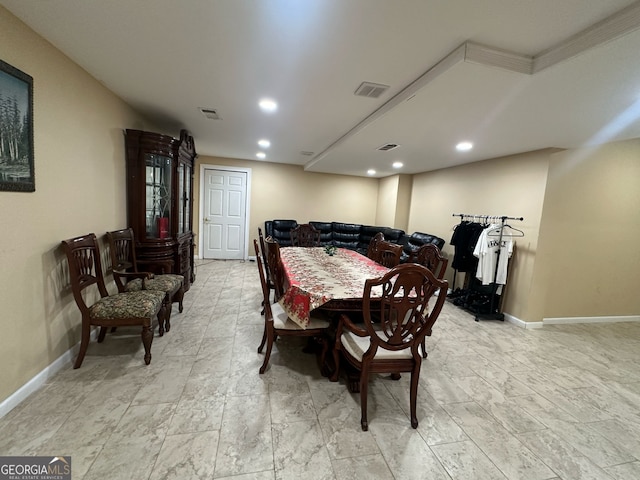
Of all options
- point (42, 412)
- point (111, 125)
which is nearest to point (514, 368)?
point (42, 412)

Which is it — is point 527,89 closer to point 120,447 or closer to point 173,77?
point 173,77

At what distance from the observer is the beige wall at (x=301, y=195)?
6094mm

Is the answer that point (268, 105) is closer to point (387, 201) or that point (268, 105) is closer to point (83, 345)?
point (83, 345)

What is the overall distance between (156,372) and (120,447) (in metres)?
0.69

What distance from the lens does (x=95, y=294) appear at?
2.42 m

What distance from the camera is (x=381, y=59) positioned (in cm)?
173

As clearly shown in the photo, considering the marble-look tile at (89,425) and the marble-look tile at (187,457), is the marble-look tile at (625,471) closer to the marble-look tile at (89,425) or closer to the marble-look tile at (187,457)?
the marble-look tile at (187,457)

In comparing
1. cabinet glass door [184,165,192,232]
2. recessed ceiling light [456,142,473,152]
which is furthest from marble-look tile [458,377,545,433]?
cabinet glass door [184,165,192,232]

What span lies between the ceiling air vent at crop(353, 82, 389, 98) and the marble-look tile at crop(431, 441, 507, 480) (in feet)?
8.08

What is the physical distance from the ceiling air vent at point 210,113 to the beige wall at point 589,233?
Result: 3927mm

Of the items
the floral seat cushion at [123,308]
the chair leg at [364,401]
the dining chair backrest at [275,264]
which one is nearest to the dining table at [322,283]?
the dining chair backrest at [275,264]

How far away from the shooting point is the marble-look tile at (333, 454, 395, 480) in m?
1.35

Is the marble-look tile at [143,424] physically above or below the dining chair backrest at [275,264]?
below

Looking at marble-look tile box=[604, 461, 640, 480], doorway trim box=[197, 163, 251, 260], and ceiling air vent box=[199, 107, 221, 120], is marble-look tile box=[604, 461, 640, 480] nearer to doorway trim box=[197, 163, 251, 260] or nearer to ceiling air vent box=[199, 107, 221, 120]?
ceiling air vent box=[199, 107, 221, 120]
